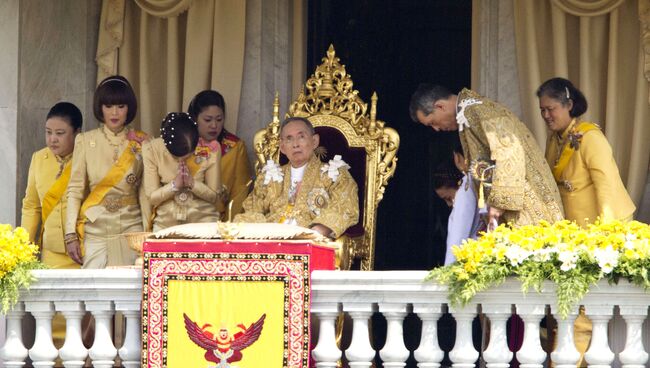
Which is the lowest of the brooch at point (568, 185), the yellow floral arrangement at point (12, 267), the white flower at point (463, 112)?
the yellow floral arrangement at point (12, 267)

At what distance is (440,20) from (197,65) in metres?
2.05

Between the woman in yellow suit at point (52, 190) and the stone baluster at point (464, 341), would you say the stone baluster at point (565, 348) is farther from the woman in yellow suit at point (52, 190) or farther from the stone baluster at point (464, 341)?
the woman in yellow suit at point (52, 190)

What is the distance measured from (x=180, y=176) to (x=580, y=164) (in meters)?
2.50

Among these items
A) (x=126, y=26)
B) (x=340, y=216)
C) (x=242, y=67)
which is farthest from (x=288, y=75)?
(x=340, y=216)

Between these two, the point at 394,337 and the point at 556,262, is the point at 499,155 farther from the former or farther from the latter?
the point at 394,337

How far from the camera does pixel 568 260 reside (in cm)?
884

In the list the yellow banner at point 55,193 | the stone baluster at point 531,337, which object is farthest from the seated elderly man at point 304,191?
the stone baluster at point 531,337

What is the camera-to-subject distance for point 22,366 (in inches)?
377

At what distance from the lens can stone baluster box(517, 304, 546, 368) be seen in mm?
8992

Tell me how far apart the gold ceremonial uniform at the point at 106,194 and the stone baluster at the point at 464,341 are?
3.04 metres

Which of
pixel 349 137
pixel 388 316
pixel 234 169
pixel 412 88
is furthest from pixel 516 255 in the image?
pixel 412 88

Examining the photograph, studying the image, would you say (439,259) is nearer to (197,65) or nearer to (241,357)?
(197,65)

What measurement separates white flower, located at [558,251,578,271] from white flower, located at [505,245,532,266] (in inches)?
6.7

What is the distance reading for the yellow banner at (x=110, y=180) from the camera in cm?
1152
